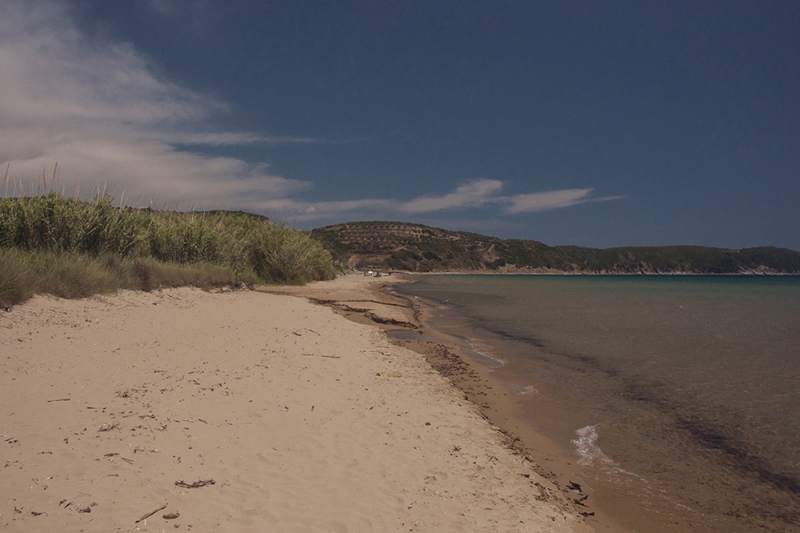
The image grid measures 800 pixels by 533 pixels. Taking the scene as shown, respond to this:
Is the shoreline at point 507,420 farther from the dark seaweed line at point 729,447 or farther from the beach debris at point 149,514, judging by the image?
the beach debris at point 149,514

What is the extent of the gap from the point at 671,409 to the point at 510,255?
89697 mm

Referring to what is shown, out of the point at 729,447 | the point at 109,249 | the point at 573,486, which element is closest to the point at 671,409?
the point at 729,447

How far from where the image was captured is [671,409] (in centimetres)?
664

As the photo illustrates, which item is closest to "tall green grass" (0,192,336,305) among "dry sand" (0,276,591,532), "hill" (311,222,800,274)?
"dry sand" (0,276,591,532)

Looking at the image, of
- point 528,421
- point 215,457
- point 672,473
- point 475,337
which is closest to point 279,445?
point 215,457

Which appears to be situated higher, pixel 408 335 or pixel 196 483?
pixel 196 483

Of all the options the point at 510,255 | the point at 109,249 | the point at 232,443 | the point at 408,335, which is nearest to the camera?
the point at 232,443

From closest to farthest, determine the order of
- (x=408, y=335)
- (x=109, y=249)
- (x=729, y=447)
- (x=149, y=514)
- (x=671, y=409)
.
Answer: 1. (x=149, y=514)
2. (x=729, y=447)
3. (x=671, y=409)
4. (x=408, y=335)
5. (x=109, y=249)

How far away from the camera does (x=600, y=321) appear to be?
16391 mm

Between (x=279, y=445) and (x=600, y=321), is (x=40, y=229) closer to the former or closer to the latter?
(x=279, y=445)

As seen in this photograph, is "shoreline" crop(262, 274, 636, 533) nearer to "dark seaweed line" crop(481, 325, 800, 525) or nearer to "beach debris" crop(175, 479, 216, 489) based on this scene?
"dark seaweed line" crop(481, 325, 800, 525)

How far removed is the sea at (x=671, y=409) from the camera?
4258 millimetres

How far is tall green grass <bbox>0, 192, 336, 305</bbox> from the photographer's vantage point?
28.5 ft

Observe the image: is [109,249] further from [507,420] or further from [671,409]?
[671,409]
